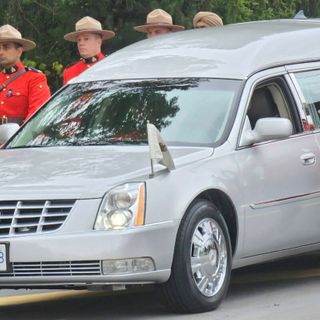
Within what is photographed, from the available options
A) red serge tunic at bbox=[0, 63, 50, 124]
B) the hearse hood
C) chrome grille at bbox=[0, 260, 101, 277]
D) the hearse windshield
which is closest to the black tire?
the hearse hood

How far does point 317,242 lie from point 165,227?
2.00 m

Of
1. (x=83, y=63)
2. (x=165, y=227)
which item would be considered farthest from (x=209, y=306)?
(x=83, y=63)

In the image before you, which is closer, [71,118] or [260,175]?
[260,175]

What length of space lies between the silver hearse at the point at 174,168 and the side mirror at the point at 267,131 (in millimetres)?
10

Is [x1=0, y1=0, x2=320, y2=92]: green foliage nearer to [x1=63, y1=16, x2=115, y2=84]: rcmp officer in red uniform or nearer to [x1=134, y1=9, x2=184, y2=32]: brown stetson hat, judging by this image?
[x1=134, y1=9, x2=184, y2=32]: brown stetson hat

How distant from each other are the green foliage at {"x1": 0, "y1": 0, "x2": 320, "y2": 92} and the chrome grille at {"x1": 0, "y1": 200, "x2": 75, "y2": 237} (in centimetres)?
773

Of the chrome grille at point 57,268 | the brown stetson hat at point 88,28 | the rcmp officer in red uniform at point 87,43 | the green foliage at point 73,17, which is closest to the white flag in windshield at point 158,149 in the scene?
the chrome grille at point 57,268

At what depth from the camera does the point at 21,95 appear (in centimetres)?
1295

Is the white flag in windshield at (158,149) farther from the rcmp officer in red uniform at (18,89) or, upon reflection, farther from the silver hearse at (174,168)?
the rcmp officer in red uniform at (18,89)

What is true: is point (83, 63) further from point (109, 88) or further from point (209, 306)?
point (209, 306)

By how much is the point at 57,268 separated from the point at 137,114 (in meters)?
1.79

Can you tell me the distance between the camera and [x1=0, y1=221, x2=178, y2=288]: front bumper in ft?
26.8

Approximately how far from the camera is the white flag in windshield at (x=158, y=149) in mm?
8436

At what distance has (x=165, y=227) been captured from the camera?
330 inches
